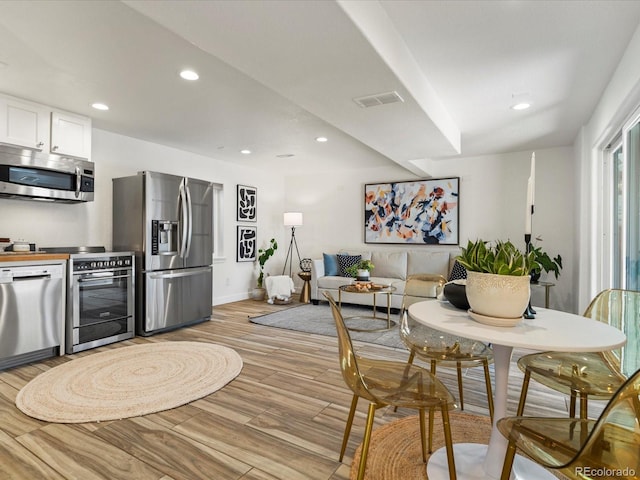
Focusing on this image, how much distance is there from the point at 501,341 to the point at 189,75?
2821 mm

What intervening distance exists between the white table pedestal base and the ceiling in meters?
2.15

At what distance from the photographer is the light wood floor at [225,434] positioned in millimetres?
1691

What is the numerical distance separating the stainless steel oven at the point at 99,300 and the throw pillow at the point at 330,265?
3.15 metres

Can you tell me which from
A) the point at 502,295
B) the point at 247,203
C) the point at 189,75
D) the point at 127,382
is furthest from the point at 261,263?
the point at 502,295

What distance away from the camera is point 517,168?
5270mm

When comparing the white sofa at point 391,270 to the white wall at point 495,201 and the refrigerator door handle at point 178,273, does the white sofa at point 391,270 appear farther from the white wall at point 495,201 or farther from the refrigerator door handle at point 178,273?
the refrigerator door handle at point 178,273

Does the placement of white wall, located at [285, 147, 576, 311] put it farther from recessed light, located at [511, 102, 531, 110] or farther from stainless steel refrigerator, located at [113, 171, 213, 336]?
stainless steel refrigerator, located at [113, 171, 213, 336]

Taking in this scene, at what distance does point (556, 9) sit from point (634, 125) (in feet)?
4.26

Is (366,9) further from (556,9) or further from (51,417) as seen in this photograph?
(51,417)

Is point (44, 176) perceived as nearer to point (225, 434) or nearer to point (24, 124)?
point (24, 124)

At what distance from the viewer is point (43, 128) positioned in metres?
3.39

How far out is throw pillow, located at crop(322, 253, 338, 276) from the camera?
6141mm

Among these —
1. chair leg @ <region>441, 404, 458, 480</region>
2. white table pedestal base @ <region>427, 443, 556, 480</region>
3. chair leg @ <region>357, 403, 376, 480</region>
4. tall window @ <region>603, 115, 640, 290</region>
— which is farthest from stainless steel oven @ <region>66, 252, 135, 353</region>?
tall window @ <region>603, 115, 640, 290</region>

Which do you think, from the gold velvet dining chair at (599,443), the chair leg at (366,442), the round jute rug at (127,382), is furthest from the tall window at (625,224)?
the round jute rug at (127,382)
